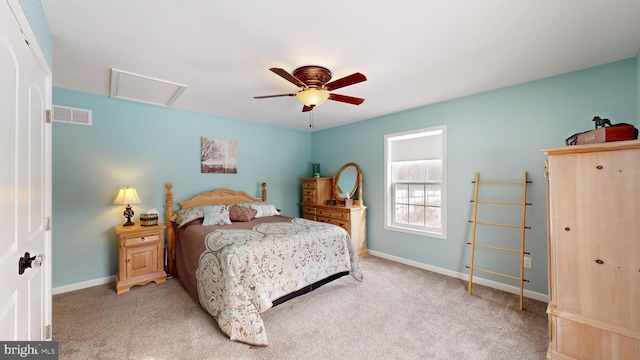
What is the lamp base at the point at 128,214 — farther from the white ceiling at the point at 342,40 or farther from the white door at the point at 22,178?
the white door at the point at 22,178

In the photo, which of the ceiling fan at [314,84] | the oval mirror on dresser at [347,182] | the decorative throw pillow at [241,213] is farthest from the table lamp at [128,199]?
the oval mirror on dresser at [347,182]

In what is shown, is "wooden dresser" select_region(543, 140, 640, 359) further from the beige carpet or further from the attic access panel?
the attic access panel

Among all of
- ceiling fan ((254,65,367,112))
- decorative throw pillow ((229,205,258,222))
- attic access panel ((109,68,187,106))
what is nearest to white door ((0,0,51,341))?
attic access panel ((109,68,187,106))

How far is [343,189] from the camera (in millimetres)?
4863

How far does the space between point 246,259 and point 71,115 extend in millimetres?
2896

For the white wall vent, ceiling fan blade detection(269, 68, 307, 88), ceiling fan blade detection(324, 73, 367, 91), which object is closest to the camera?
ceiling fan blade detection(269, 68, 307, 88)

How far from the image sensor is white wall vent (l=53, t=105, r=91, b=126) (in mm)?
3010

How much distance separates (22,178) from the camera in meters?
1.26

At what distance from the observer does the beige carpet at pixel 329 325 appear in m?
2.01

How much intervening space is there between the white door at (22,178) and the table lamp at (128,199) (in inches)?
59.6

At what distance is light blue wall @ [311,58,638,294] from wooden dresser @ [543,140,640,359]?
1174 millimetres

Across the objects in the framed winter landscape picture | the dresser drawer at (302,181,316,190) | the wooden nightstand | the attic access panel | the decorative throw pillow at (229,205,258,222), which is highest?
the attic access panel

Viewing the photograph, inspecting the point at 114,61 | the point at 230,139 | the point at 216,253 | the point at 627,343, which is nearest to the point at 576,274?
the point at 627,343

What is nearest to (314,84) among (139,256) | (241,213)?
(241,213)
